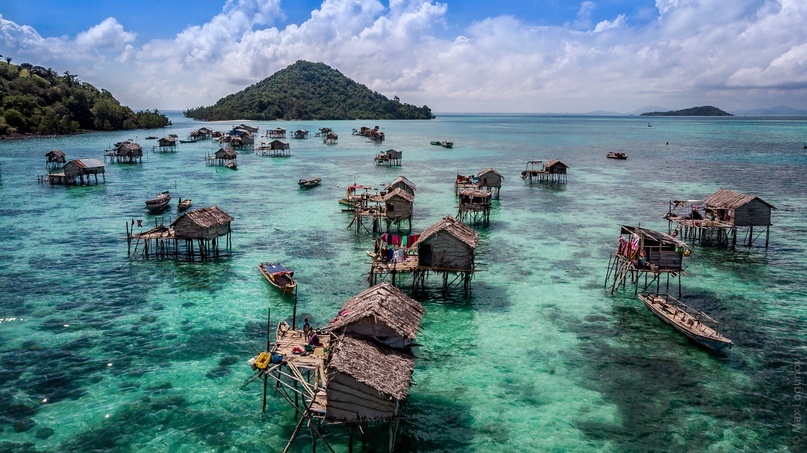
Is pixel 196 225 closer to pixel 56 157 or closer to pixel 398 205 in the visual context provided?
pixel 398 205

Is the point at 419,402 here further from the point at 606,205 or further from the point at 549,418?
the point at 606,205

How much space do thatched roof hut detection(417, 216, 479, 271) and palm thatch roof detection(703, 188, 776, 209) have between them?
22400 mm

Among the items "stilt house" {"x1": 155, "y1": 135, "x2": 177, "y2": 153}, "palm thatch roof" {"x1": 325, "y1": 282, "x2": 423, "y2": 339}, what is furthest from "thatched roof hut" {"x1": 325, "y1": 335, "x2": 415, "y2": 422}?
"stilt house" {"x1": 155, "y1": 135, "x2": 177, "y2": 153}

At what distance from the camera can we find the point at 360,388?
16500 mm

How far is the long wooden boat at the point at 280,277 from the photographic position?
30.9m

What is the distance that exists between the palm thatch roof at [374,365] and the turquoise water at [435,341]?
8.45 feet

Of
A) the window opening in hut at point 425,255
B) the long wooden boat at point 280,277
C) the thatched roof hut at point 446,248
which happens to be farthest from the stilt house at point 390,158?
the thatched roof hut at point 446,248

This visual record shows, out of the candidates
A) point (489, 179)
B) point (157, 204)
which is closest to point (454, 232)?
point (489, 179)

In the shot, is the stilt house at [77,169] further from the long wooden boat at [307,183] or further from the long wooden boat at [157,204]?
the long wooden boat at [307,183]

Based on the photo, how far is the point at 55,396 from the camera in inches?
810

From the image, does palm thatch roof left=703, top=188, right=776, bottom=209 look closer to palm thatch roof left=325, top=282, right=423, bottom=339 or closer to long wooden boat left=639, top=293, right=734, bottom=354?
long wooden boat left=639, top=293, right=734, bottom=354

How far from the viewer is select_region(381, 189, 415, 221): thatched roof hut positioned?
43844 mm

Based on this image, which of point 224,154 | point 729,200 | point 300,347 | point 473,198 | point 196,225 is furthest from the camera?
point 224,154

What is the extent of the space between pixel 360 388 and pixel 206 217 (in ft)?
78.5
